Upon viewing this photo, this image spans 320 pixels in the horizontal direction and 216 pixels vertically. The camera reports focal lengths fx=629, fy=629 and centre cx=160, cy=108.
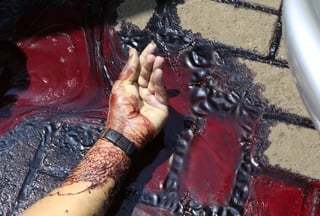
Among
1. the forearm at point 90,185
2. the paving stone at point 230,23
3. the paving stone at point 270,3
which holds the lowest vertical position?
the forearm at point 90,185

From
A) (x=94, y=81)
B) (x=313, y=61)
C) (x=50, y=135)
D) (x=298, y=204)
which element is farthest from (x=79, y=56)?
(x=313, y=61)

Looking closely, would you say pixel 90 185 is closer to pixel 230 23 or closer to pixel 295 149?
pixel 295 149

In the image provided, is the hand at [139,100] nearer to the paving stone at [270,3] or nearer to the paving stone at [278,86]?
the paving stone at [278,86]

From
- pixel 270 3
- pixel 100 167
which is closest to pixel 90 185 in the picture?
pixel 100 167

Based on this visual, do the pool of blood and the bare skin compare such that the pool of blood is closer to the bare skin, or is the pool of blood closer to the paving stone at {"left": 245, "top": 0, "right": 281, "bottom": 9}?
the bare skin

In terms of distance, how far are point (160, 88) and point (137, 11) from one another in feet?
1.87

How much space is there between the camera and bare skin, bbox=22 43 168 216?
80.3 inches

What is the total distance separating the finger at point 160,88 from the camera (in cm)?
230

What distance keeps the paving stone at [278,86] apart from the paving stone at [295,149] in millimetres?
93

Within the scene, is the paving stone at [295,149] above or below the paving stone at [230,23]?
below

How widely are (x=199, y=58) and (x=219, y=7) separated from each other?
0.30 m

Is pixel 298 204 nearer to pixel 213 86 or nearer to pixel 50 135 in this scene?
pixel 213 86

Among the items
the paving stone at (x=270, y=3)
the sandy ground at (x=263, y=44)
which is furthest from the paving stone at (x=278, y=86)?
the paving stone at (x=270, y=3)

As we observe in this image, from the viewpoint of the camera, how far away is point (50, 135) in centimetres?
241
